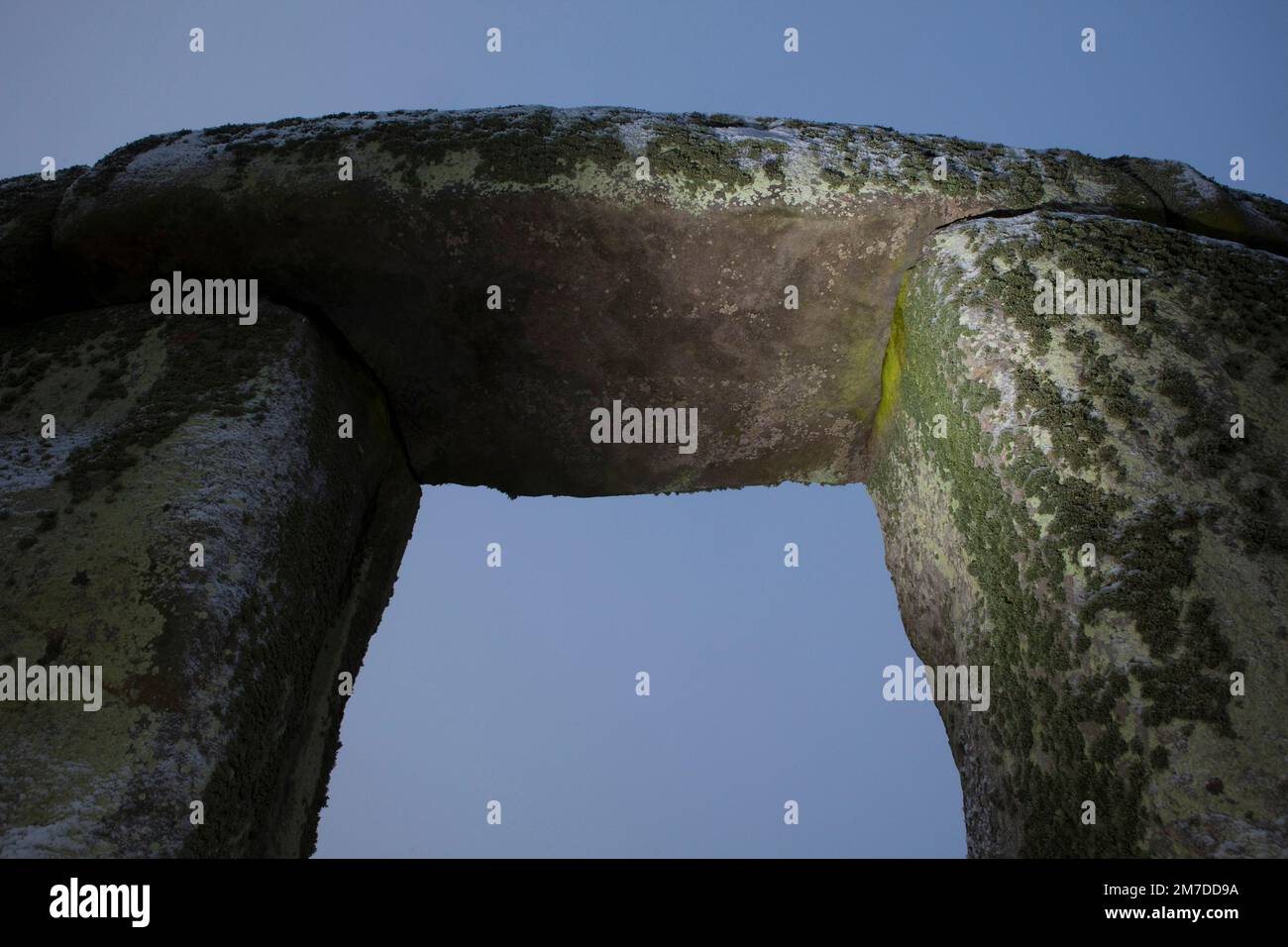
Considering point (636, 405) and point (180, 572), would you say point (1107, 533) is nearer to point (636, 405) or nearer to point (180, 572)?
point (636, 405)

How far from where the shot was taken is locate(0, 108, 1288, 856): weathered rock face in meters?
1.80

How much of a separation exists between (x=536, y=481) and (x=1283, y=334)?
226cm

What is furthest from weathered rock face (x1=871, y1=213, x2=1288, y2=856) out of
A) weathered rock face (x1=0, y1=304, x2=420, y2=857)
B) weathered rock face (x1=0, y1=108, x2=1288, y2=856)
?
weathered rock face (x1=0, y1=304, x2=420, y2=857)

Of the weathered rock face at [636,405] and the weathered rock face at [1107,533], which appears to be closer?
the weathered rock face at [1107,533]

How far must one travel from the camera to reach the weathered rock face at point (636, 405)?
1.80 metres

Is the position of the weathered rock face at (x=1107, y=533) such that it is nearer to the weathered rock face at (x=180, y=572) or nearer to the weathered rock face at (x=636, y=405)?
the weathered rock face at (x=636, y=405)

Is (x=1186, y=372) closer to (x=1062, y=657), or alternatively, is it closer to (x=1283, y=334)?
(x=1283, y=334)

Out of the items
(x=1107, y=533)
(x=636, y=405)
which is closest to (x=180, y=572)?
(x=636, y=405)

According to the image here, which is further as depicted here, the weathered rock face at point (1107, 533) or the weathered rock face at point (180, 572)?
the weathered rock face at point (180, 572)

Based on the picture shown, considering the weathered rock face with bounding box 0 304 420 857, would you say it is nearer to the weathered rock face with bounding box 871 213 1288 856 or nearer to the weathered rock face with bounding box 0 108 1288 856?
the weathered rock face with bounding box 0 108 1288 856

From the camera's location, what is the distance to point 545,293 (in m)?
2.93

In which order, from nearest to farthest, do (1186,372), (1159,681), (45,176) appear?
(1159,681), (1186,372), (45,176)

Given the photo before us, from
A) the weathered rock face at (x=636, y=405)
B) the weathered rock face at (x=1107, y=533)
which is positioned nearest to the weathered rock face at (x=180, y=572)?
the weathered rock face at (x=636, y=405)
